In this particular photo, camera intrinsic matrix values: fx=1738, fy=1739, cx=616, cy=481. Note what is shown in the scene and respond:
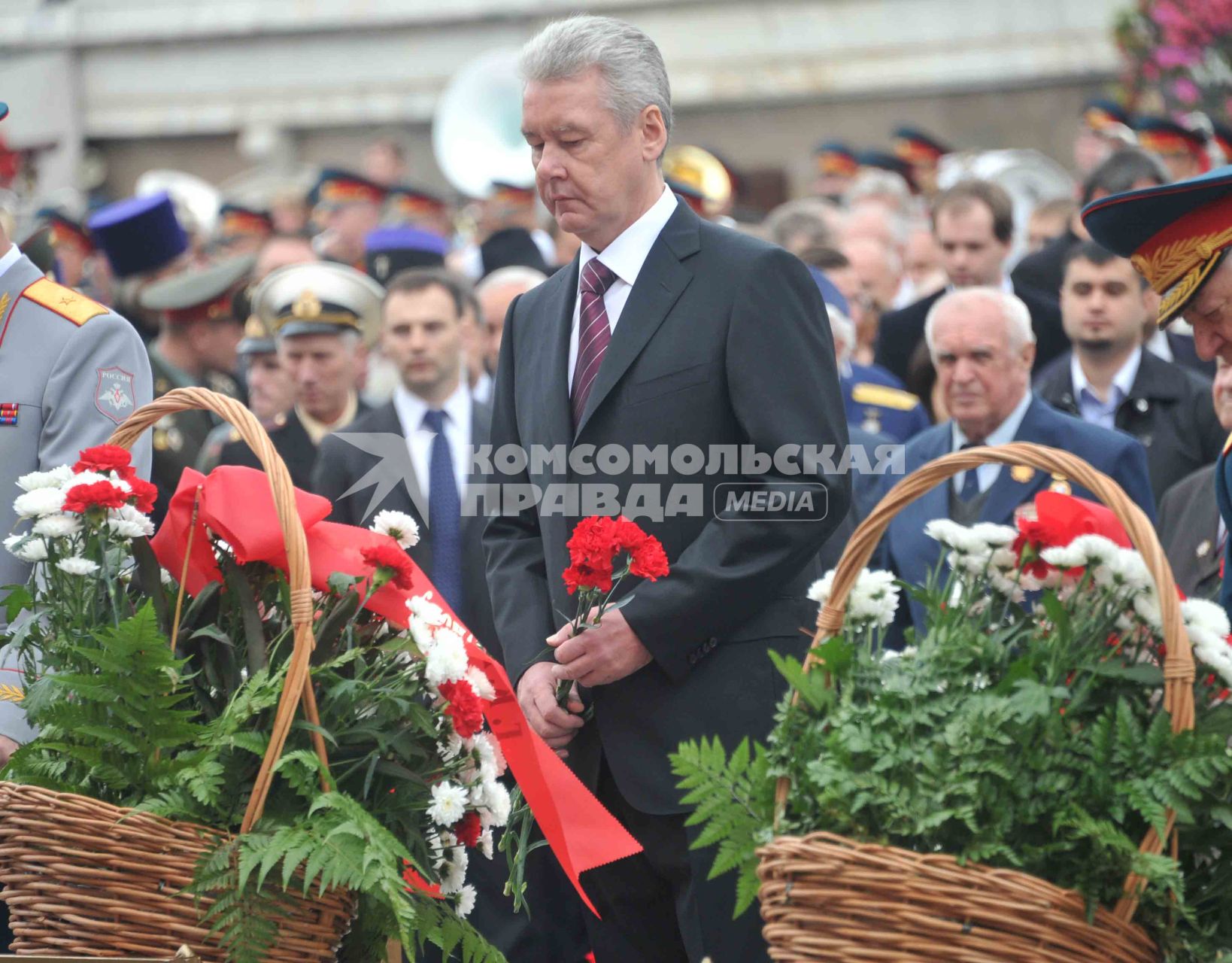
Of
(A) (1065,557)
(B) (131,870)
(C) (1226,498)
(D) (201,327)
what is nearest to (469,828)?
(B) (131,870)

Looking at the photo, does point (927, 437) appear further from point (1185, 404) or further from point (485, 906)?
point (485, 906)

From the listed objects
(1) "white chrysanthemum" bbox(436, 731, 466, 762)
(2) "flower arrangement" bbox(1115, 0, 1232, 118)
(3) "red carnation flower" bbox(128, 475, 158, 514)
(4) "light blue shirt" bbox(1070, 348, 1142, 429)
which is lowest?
(1) "white chrysanthemum" bbox(436, 731, 466, 762)

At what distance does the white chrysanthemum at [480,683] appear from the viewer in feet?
10.4

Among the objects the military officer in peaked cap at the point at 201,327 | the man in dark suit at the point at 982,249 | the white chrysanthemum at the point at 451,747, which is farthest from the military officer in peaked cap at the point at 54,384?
the man in dark suit at the point at 982,249

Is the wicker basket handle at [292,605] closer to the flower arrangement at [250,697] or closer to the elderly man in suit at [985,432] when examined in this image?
the flower arrangement at [250,697]

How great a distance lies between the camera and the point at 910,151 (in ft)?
44.8

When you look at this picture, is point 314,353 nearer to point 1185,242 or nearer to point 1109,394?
point 1109,394

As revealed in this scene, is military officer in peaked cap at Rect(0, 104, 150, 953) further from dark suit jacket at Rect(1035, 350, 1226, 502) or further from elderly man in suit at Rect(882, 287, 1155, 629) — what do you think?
dark suit jacket at Rect(1035, 350, 1226, 502)

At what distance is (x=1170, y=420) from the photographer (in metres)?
6.37

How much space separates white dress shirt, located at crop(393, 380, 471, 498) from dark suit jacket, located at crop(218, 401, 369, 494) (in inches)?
7.1

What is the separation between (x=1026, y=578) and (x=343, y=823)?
118cm

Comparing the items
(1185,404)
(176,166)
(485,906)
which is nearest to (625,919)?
(485,906)

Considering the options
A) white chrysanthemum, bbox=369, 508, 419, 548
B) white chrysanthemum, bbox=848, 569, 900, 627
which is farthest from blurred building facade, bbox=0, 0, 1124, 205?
white chrysanthemum, bbox=848, 569, 900, 627

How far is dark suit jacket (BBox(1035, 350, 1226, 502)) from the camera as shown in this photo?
247 inches
